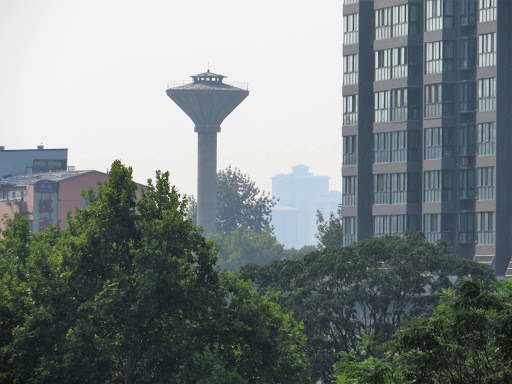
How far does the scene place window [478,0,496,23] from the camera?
107m

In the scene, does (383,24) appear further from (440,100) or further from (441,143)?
(441,143)

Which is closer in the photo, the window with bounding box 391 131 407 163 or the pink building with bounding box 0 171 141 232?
the window with bounding box 391 131 407 163

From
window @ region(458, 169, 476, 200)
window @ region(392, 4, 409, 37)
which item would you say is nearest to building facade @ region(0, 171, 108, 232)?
window @ region(392, 4, 409, 37)

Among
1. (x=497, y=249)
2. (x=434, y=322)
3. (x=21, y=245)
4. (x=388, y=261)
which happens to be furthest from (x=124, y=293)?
(x=497, y=249)

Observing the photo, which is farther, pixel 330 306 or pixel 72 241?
pixel 330 306

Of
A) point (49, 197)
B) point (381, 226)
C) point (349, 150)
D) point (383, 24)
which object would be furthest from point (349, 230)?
point (49, 197)

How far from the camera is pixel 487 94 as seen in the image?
10862 centimetres

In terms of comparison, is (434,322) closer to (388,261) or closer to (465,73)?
(388,261)

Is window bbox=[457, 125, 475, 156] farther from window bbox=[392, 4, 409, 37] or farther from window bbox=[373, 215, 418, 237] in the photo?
window bbox=[392, 4, 409, 37]

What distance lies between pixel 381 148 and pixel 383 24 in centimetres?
1112

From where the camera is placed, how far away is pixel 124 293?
49594 millimetres

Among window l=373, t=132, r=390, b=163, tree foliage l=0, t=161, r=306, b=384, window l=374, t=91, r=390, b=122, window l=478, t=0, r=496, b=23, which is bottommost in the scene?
tree foliage l=0, t=161, r=306, b=384

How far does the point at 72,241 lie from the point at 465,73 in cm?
6495

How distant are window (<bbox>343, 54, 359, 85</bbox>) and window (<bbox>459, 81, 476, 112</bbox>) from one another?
12212 mm
